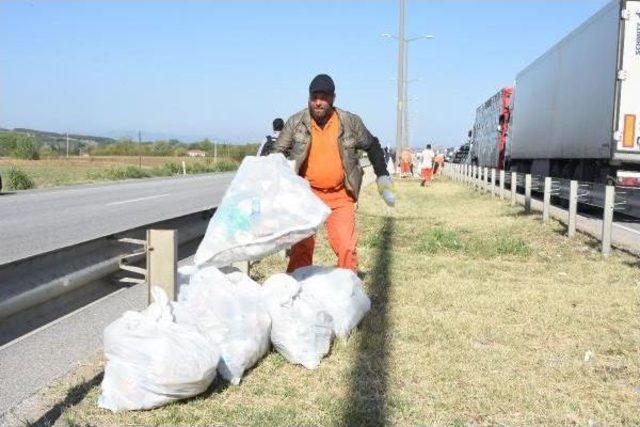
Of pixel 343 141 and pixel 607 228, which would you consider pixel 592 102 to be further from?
pixel 343 141

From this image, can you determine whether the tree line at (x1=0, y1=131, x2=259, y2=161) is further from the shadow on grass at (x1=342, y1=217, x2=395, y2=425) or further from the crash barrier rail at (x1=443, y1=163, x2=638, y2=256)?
the shadow on grass at (x1=342, y1=217, x2=395, y2=425)

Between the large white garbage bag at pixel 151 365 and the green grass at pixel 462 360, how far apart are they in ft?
0.29

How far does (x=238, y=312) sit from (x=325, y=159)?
194cm

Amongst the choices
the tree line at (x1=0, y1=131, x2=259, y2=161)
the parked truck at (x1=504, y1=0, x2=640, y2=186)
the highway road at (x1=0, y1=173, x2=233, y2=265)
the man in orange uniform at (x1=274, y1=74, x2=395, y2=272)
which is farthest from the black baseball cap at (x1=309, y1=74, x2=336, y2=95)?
the tree line at (x1=0, y1=131, x2=259, y2=161)

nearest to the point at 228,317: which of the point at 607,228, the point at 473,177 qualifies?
the point at 607,228

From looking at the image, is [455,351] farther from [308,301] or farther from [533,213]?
[533,213]

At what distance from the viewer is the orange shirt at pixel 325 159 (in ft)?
20.1

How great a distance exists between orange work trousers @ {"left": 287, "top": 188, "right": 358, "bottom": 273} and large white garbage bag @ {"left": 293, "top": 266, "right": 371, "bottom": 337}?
1.69ft

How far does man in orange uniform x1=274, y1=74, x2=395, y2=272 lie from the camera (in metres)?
6.11

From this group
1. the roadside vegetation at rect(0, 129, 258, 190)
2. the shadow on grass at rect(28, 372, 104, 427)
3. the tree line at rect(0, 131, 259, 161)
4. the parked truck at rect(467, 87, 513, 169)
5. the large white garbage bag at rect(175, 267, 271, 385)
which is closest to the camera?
the shadow on grass at rect(28, 372, 104, 427)

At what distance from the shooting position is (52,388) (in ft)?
14.6

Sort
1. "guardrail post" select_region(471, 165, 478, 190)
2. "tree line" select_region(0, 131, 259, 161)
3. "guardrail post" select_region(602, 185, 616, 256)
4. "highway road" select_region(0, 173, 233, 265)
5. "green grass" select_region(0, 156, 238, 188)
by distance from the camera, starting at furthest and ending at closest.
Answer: "tree line" select_region(0, 131, 259, 161) → "green grass" select_region(0, 156, 238, 188) → "guardrail post" select_region(471, 165, 478, 190) → "highway road" select_region(0, 173, 233, 265) → "guardrail post" select_region(602, 185, 616, 256)

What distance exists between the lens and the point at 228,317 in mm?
4543

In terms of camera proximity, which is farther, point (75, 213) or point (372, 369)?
point (75, 213)
